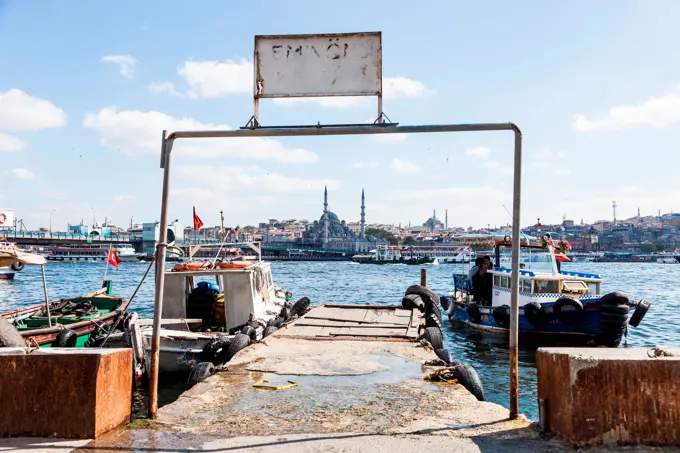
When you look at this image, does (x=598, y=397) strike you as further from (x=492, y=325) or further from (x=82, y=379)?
(x=492, y=325)

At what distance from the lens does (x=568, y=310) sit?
58.6 feet

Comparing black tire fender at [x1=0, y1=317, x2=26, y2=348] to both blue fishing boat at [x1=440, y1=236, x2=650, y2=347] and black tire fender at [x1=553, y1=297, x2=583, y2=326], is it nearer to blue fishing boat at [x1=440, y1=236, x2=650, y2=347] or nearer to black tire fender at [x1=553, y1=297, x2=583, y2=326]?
blue fishing boat at [x1=440, y1=236, x2=650, y2=347]

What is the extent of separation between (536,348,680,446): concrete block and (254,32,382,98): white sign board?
10.9 ft

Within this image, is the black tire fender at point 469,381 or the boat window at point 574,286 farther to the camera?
the boat window at point 574,286

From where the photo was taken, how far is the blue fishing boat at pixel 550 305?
17.5m

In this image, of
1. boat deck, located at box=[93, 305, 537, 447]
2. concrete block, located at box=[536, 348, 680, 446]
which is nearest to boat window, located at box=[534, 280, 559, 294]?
boat deck, located at box=[93, 305, 537, 447]

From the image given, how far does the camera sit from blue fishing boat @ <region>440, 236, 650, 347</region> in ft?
57.3

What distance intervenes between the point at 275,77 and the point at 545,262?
17.8 metres

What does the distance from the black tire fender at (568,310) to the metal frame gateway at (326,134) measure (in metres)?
13.2

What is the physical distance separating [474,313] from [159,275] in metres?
18.1

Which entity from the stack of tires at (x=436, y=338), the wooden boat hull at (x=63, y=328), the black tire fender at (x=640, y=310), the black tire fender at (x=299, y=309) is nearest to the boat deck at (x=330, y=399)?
the stack of tires at (x=436, y=338)

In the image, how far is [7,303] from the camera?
35.3m

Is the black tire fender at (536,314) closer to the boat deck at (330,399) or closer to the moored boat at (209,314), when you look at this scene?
the moored boat at (209,314)

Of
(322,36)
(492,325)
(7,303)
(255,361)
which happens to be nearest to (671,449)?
(322,36)
